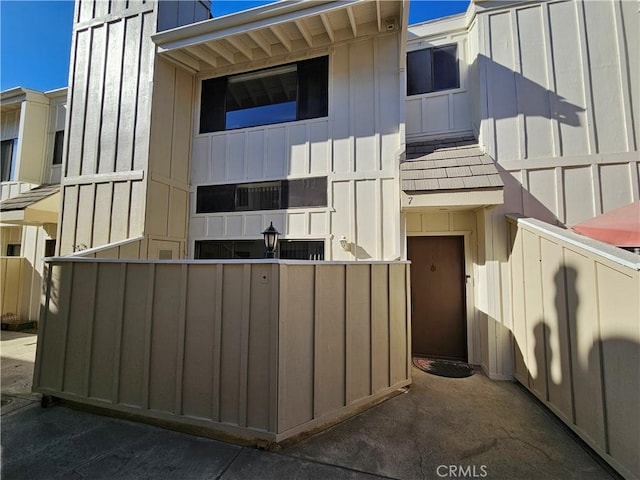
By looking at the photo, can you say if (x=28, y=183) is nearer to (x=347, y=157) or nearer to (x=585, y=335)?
(x=347, y=157)

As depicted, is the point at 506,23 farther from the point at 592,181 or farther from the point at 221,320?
the point at 221,320

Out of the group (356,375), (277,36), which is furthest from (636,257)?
(277,36)

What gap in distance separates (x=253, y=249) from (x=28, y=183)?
25.7 feet

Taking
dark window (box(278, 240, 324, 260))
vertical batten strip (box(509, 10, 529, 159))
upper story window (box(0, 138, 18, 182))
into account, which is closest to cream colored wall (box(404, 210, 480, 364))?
vertical batten strip (box(509, 10, 529, 159))

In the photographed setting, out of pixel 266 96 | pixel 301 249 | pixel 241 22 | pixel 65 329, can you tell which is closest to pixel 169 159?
pixel 266 96

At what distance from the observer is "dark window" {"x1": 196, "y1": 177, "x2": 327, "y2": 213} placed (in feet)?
18.7

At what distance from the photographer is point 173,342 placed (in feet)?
10.2

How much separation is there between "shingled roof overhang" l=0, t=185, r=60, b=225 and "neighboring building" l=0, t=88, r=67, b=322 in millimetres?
→ 19

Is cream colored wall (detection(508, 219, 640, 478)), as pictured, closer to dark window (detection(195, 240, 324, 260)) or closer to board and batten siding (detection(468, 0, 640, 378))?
board and batten siding (detection(468, 0, 640, 378))

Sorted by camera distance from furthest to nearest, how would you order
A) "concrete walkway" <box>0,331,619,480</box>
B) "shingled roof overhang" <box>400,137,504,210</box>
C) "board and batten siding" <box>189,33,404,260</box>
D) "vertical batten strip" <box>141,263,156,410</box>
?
"board and batten siding" <box>189,33,404,260</box>
"shingled roof overhang" <box>400,137,504,210</box>
"vertical batten strip" <box>141,263,156,410</box>
"concrete walkway" <box>0,331,619,480</box>

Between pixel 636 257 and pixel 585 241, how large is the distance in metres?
0.60

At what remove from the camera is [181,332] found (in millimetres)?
3066

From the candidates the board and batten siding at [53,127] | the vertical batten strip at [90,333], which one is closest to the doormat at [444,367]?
the vertical batten strip at [90,333]

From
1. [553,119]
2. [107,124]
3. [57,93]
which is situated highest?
[57,93]
